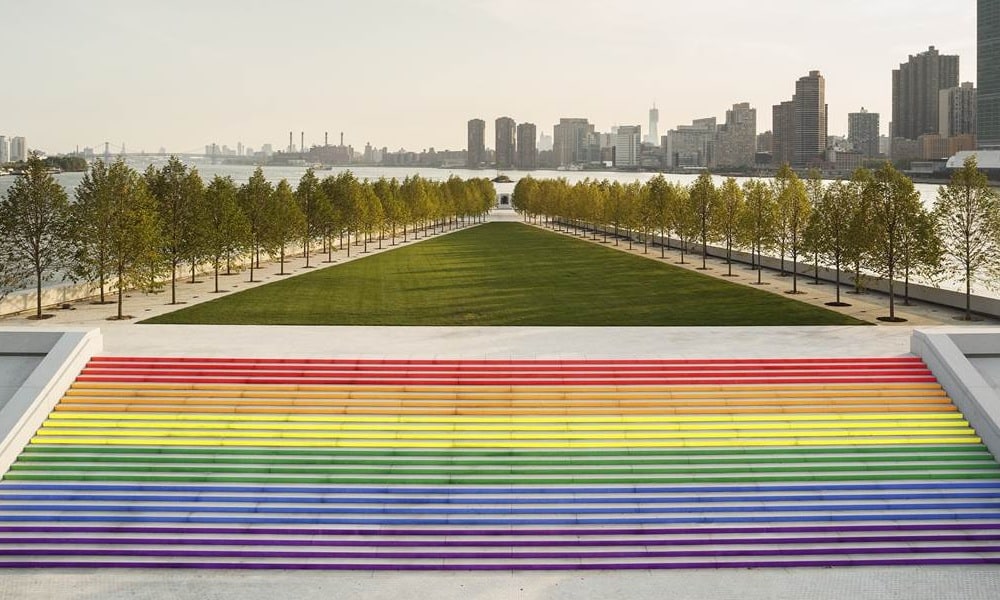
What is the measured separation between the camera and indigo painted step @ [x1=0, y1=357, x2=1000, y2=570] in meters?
16.0

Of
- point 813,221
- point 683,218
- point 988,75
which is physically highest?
point 988,75

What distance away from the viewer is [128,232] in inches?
1453

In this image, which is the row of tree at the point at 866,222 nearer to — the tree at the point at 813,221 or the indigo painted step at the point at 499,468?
the tree at the point at 813,221

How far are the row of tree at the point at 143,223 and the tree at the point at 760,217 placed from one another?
93.9 ft

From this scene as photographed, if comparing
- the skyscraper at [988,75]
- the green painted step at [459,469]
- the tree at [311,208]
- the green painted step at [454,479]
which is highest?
the skyscraper at [988,75]

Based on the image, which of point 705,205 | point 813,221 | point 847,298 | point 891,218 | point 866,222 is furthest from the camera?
point 705,205

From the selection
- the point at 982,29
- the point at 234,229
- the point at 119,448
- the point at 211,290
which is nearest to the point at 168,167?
the point at 234,229

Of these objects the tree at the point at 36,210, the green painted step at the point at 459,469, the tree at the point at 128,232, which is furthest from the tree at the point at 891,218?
the tree at the point at 36,210

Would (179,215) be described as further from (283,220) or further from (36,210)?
(283,220)

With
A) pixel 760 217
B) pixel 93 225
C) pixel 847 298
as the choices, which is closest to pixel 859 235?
pixel 847 298

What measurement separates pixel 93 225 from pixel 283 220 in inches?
715

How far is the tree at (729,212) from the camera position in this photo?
189ft

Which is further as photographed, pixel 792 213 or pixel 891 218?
pixel 792 213

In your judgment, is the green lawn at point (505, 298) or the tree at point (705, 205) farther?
the tree at point (705, 205)
